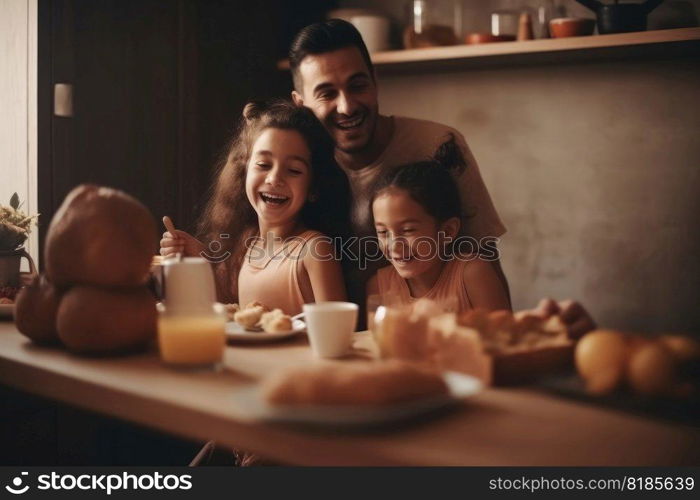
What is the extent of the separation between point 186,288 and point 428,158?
51.1 inches

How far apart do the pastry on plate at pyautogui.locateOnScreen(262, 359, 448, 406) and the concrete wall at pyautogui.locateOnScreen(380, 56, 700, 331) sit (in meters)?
2.34

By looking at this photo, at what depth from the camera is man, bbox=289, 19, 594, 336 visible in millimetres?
2170

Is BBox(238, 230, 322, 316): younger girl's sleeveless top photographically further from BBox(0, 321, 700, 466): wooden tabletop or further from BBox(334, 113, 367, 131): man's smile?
BBox(0, 321, 700, 466): wooden tabletop

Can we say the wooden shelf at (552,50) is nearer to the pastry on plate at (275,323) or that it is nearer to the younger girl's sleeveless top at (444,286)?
the younger girl's sleeveless top at (444,286)

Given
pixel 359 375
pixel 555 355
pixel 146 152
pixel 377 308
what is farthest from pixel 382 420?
pixel 146 152

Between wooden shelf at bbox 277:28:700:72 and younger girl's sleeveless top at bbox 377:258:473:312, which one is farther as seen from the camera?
wooden shelf at bbox 277:28:700:72

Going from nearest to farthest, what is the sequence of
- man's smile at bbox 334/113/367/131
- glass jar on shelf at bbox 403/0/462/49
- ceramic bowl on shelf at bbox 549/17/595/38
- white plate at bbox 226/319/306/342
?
white plate at bbox 226/319/306/342
man's smile at bbox 334/113/367/131
ceramic bowl on shelf at bbox 549/17/595/38
glass jar on shelf at bbox 403/0/462/49

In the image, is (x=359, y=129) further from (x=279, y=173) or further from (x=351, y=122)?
(x=279, y=173)

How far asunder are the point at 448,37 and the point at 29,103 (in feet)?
5.39

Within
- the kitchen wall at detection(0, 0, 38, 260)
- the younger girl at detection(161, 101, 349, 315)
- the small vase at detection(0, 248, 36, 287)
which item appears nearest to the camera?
the small vase at detection(0, 248, 36, 287)

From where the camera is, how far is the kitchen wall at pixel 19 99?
2.35 metres

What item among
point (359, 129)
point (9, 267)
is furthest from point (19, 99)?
point (359, 129)

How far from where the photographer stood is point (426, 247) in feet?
6.12

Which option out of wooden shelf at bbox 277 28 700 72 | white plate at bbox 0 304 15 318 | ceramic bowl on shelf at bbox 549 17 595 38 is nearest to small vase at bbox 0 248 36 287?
white plate at bbox 0 304 15 318
